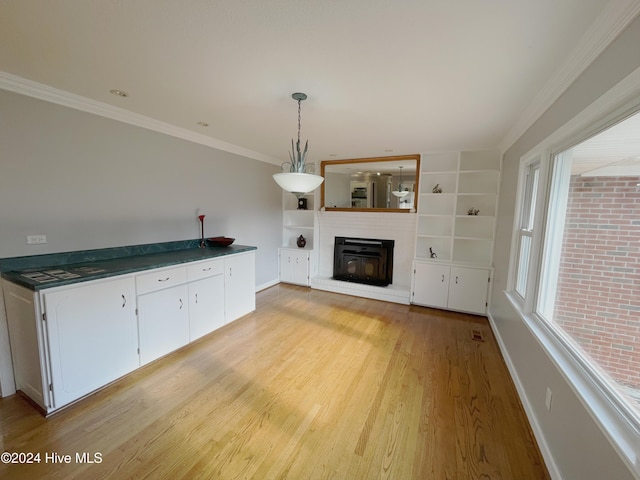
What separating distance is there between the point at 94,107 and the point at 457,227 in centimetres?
466

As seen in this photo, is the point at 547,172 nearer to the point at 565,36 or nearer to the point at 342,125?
the point at 565,36

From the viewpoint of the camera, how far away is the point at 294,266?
5145 millimetres

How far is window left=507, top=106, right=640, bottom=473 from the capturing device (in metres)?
1.12

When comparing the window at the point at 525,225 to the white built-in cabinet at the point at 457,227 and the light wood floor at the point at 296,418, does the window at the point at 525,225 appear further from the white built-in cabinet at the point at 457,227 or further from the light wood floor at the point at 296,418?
the white built-in cabinet at the point at 457,227

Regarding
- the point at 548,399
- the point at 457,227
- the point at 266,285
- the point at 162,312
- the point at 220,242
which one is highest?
the point at 457,227

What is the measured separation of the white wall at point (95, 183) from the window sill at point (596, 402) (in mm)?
3658

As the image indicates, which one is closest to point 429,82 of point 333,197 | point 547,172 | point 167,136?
point 547,172

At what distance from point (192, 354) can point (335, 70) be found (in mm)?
2847

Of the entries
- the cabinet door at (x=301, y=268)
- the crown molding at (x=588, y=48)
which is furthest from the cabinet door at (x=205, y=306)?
the crown molding at (x=588, y=48)

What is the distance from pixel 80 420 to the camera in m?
1.82

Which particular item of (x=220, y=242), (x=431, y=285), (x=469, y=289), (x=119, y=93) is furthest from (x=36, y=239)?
(x=469, y=289)

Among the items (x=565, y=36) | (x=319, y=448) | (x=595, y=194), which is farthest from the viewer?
(x=319, y=448)

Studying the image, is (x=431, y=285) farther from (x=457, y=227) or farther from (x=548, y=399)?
(x=548, y=399)

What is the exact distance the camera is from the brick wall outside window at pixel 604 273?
44.8 inches
